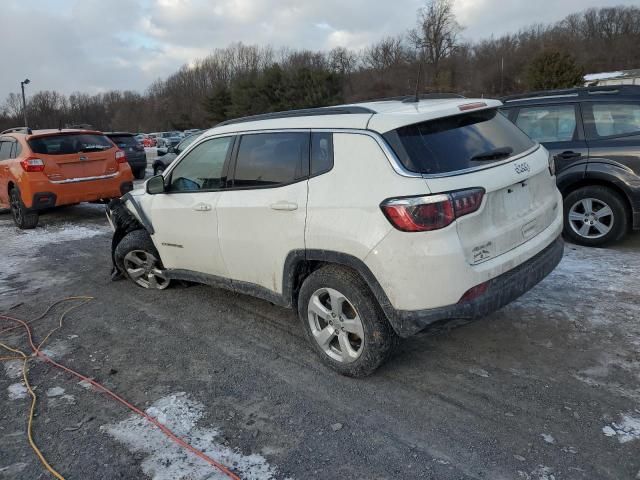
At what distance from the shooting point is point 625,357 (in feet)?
11.6

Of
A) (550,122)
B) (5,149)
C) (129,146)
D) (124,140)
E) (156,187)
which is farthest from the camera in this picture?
(124,140)

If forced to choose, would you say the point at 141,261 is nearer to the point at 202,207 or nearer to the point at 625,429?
the point at 202,207

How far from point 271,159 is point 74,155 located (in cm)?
651

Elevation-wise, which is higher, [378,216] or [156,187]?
[156,187]

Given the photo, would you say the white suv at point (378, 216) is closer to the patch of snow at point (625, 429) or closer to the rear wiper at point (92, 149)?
the patch of snow at point (625, 429)

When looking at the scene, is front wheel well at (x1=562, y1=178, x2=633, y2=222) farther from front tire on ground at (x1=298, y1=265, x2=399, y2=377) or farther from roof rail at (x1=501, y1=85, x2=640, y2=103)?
front tire on ground at (x1=298, y1=265, x2=399, y2=377)

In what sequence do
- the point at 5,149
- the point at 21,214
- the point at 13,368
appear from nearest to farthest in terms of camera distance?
the point at 13,368 < the point at 21,214 < the point at 5,149

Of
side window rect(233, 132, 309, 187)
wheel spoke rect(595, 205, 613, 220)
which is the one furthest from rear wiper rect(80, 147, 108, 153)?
wheel spoke rect(595, 205, 613, 220)

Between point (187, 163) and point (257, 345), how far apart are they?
1783 millimetres

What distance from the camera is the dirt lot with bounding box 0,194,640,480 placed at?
8.88ft

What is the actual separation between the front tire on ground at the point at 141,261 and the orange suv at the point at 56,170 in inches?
159

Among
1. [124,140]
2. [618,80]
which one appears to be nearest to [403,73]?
[618,80]

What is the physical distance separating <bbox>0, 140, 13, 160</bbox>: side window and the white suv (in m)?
7.05

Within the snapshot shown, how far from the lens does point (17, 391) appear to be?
11.8 feet
